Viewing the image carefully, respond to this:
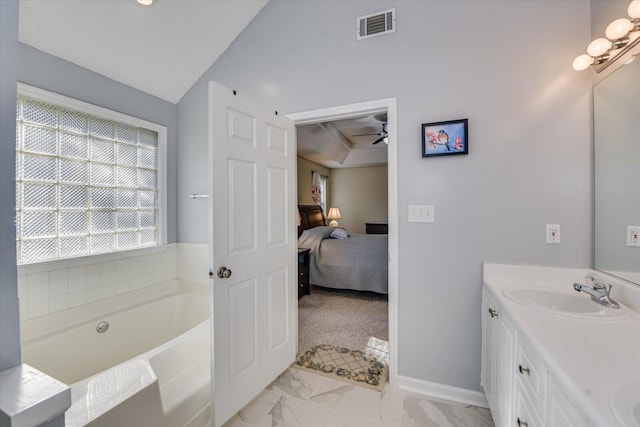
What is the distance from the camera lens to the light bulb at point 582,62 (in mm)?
1505

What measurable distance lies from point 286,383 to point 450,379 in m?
1.15

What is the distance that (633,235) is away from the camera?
132 cm

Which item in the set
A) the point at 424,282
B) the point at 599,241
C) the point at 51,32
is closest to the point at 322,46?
the point at 51,32

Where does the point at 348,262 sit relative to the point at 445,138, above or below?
below

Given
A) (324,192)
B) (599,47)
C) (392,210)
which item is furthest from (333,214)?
(599,47)

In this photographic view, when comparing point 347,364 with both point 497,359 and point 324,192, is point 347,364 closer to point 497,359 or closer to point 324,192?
point 497,359

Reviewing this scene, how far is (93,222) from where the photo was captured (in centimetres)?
215

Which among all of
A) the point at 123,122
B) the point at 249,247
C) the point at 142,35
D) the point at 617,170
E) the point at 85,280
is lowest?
the point at 85,280

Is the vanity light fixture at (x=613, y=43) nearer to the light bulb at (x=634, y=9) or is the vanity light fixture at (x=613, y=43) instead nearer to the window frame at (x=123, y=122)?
the light bulb at (x=634, y=9)

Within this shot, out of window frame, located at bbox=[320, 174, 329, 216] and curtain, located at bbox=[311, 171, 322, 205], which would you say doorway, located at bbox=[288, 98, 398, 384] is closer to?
curtain, located at bbox=[311, 171, 322, 205]

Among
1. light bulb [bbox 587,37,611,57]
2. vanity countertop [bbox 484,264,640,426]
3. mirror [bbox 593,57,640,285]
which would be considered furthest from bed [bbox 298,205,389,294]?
light bulb [bbox 587,37,611,57]

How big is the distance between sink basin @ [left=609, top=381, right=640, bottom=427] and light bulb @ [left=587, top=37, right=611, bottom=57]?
62.5 inches

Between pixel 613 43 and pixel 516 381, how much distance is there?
67.0 inches

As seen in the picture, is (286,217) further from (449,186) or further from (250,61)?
(250,61)
